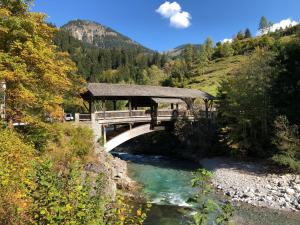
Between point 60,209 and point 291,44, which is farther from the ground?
point 291,44

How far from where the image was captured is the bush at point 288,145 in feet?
84.8

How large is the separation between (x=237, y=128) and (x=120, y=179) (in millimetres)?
14949

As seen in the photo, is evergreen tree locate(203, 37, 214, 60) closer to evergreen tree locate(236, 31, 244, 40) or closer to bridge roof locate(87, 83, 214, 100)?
evergreen tree locate(236, 31, 244, 40)

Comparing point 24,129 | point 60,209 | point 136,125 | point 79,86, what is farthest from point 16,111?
point 136,125

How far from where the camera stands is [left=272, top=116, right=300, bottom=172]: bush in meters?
25.9

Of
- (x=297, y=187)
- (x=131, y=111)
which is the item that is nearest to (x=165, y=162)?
(x=131, y=111)

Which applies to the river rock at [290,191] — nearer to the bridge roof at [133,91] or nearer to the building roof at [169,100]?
the bridge roof at [133,91]

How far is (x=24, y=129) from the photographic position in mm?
21203

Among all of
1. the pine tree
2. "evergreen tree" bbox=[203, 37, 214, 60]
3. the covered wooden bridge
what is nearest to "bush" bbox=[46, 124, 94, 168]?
the pine tree

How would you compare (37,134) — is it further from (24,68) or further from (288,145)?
(288,145)

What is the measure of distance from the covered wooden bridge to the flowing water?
13.2 feet

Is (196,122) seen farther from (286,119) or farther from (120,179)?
(120,179)

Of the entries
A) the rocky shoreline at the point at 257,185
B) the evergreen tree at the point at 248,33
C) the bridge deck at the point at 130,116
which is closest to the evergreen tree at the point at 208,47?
the evergreen tree at the point at 248,33

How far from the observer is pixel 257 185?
2473 centimetres
